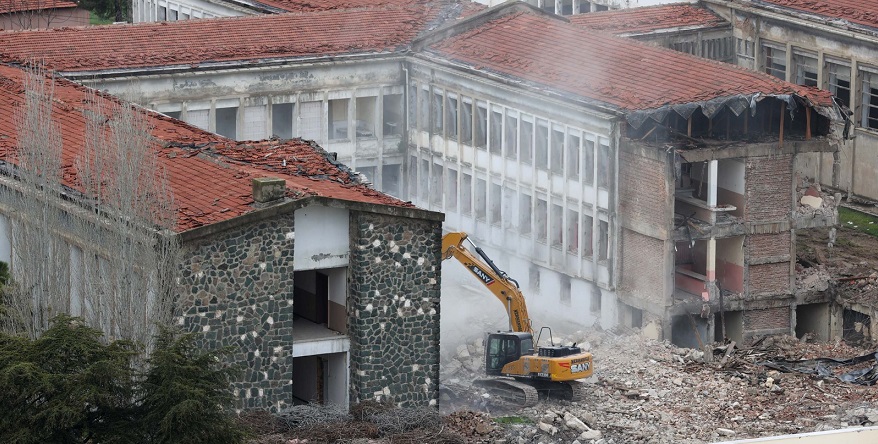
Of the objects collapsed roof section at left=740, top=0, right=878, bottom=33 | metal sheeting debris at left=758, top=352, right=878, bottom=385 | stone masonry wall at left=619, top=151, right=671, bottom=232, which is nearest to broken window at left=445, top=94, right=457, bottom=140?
stone masonry wall at left=619, top=151, right=671, bottom=232

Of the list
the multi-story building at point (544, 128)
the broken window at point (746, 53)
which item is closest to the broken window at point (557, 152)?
the multi-story building at point (544, 128)

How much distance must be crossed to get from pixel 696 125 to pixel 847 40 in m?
13.3

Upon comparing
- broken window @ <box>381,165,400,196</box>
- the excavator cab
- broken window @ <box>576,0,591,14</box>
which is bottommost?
the excavator cab

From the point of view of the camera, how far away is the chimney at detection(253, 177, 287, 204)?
48906 mm

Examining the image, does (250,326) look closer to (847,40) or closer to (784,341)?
(784,341)

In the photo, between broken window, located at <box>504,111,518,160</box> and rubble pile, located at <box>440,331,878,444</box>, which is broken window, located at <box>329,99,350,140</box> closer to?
broken window, located at <box>504,111,518,160</box>

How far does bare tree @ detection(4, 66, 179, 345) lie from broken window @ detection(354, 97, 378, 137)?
17789 mm

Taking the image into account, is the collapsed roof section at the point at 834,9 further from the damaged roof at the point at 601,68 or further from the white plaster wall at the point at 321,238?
the white plaster wall at the point at 321,238

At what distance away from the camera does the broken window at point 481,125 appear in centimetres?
6531

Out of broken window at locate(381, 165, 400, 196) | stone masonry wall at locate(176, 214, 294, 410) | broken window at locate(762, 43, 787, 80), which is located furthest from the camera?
broken window at locate(762, 43, 787, 80)

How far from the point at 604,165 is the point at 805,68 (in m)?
15.5

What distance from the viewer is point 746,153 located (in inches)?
2333

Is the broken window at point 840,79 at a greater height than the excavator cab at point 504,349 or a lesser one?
greater

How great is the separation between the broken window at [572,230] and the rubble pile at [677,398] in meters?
3.70
